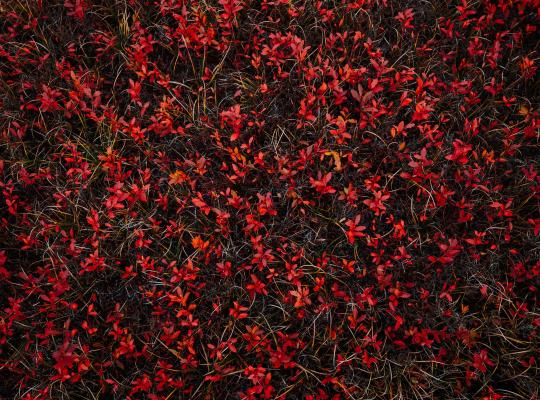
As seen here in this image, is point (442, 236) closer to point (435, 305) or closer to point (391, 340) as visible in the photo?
Answer: point (435, 305)

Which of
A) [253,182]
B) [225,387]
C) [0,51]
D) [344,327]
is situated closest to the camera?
[225,387]

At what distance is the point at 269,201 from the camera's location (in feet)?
9.12

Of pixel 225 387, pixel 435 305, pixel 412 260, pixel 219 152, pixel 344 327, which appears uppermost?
pixel 219 152

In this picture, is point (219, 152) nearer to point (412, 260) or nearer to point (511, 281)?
point (412, 260)

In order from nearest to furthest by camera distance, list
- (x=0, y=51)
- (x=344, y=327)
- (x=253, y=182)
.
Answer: (x=344, y=327)
(x=253, y=182)
(x=0, y=51)

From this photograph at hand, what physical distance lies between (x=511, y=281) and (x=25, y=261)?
3301 millimetres

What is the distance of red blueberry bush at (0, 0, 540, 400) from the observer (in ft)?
8.74

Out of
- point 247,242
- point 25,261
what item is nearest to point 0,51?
point 25,261

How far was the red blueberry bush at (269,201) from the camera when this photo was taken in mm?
2664

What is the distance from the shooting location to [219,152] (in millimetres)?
3119

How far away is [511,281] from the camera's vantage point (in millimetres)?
2893

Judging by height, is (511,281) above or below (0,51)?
below

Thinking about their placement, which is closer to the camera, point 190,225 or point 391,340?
point 391,340

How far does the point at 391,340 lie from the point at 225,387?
107 cm
